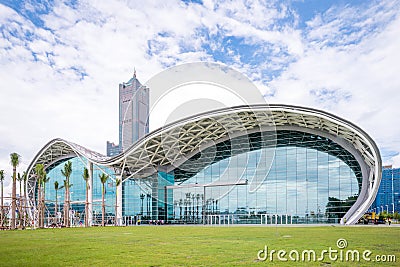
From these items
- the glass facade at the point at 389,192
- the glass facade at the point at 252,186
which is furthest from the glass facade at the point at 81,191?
the glass facade at the point at 389,192

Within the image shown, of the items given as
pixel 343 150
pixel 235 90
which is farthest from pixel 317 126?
pixel 235 90

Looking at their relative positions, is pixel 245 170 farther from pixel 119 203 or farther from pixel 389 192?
pixel 389 192

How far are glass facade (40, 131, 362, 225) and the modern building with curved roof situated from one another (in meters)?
0.13

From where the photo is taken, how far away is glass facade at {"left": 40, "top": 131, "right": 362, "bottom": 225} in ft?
175

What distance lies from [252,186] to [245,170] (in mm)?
2892

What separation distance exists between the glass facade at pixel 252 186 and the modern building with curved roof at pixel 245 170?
0.13 m

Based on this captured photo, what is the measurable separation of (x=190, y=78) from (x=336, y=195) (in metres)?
37.8

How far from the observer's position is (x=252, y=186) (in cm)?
5762

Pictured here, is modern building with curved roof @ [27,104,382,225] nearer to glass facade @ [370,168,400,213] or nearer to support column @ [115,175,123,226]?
support column @ [115,175,123,226]

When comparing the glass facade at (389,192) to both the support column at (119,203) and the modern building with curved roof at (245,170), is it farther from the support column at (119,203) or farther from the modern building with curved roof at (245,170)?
the support column at (119,203)

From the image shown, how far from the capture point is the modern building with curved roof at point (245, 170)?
52188 mm

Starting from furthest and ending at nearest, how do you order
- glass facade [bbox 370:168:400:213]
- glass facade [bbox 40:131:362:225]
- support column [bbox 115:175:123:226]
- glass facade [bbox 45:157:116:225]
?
glass facade [bbox 370:168:400:213] < glass facade [bbox 45:157:116:225] < support column [bbox 115:175:123:226] < glass facade [bbox 40:131:362:225]

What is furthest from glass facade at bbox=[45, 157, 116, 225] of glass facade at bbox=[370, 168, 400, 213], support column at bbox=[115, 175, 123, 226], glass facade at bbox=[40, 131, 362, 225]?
glass facade at bbox=[370, 168, 400, 213]

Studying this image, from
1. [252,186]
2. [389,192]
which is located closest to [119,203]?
[252,186]
